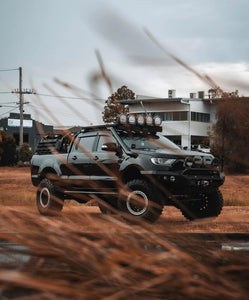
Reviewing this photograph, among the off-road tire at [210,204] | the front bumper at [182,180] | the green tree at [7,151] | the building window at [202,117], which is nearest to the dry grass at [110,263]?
the building window at [202,117]

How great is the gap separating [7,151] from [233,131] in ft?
186

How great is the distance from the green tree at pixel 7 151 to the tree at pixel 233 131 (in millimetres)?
55791

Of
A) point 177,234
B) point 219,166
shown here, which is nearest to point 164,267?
point 177,234

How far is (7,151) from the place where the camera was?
187ft

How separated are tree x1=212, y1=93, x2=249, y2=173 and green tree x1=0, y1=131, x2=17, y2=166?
183 ft

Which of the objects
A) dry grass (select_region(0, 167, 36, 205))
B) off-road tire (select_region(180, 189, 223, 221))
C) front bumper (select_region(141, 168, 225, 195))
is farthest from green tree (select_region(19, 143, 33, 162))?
front bumper (select_region(141, 168, 225, 195))

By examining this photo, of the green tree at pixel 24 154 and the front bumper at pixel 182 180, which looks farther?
the green tree at pixel 24 154

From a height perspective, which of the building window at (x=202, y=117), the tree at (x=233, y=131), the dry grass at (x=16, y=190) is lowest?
the dry grass at (x=16, y=190)

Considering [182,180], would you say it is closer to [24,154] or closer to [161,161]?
[161,161]

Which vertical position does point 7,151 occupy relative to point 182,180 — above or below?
below

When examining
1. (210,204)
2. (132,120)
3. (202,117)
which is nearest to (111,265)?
(132,120)

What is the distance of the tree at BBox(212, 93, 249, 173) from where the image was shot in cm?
127

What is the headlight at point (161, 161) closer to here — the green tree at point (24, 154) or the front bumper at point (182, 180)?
the front bumper at point (182, 180)

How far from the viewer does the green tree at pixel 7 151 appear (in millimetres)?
56688
